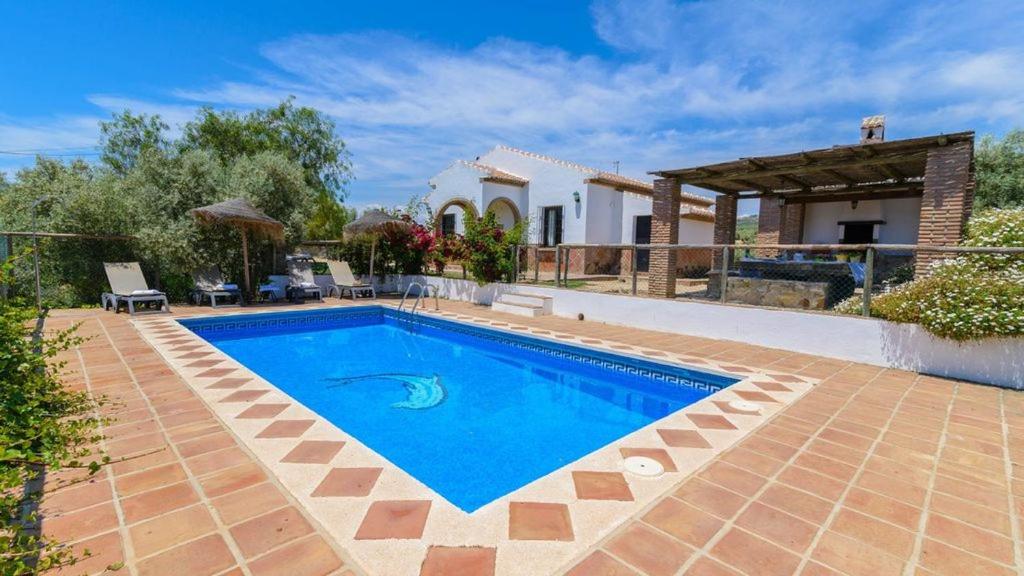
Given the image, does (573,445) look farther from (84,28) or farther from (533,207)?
(84,28)

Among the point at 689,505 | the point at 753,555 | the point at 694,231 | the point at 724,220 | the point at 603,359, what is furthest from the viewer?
the point at 694,231

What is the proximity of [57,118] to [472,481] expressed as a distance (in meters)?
32.0

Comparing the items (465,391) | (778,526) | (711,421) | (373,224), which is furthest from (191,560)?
(373,224)

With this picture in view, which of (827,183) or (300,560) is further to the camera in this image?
(827,183)

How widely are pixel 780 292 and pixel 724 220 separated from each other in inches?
Result: 195

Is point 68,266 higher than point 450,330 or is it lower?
higher

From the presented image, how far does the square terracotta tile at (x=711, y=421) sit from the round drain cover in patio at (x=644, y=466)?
941 mm

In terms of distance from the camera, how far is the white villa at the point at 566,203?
17000 mm

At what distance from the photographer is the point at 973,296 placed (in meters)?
5.29

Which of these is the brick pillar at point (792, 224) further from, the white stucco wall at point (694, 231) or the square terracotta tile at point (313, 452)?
the square terracotta tile at point (313, 452)

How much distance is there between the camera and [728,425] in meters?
3.79

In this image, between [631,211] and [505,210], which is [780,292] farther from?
[505,210]

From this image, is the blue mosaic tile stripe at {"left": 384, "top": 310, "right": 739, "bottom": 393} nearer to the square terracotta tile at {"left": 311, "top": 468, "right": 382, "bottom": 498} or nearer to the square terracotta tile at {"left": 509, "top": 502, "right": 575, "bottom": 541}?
the square terracotta tile at {"left": 509, "top": 502, "right": 575, "bottom": 541}

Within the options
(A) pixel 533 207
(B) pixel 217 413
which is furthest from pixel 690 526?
(A) pixel 533 207
